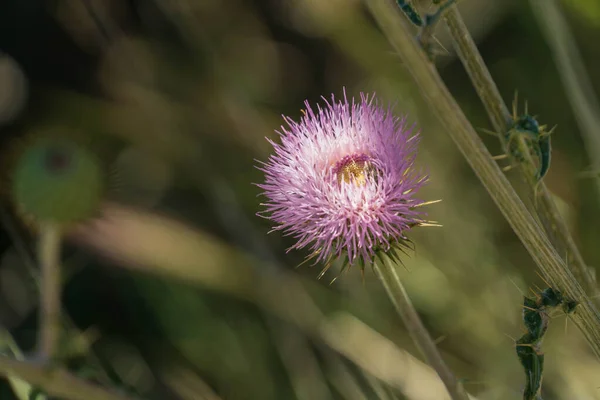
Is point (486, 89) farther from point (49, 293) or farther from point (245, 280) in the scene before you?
point (245, 280)

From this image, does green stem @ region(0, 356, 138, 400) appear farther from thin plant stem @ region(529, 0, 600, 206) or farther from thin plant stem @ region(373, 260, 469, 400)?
thin plant stem @ region(529, 0, 600, 206)

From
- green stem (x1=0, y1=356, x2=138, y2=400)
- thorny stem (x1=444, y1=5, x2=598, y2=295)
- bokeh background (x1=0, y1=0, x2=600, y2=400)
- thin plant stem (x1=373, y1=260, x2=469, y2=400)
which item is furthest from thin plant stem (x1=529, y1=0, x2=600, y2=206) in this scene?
green stem (x1=0, y1=356, x2=138, y2=400)

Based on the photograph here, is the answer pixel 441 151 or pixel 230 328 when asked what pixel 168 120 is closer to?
pixel 230 328

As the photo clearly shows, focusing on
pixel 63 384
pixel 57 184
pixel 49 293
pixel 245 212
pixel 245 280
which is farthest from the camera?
pixel 245 212

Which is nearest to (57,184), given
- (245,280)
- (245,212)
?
(245,280)

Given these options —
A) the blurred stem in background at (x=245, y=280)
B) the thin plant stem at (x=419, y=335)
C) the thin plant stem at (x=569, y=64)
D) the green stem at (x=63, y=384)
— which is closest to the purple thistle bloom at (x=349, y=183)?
the thin plant stem at (x=419, y=335)

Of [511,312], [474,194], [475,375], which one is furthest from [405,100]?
[475,375]
